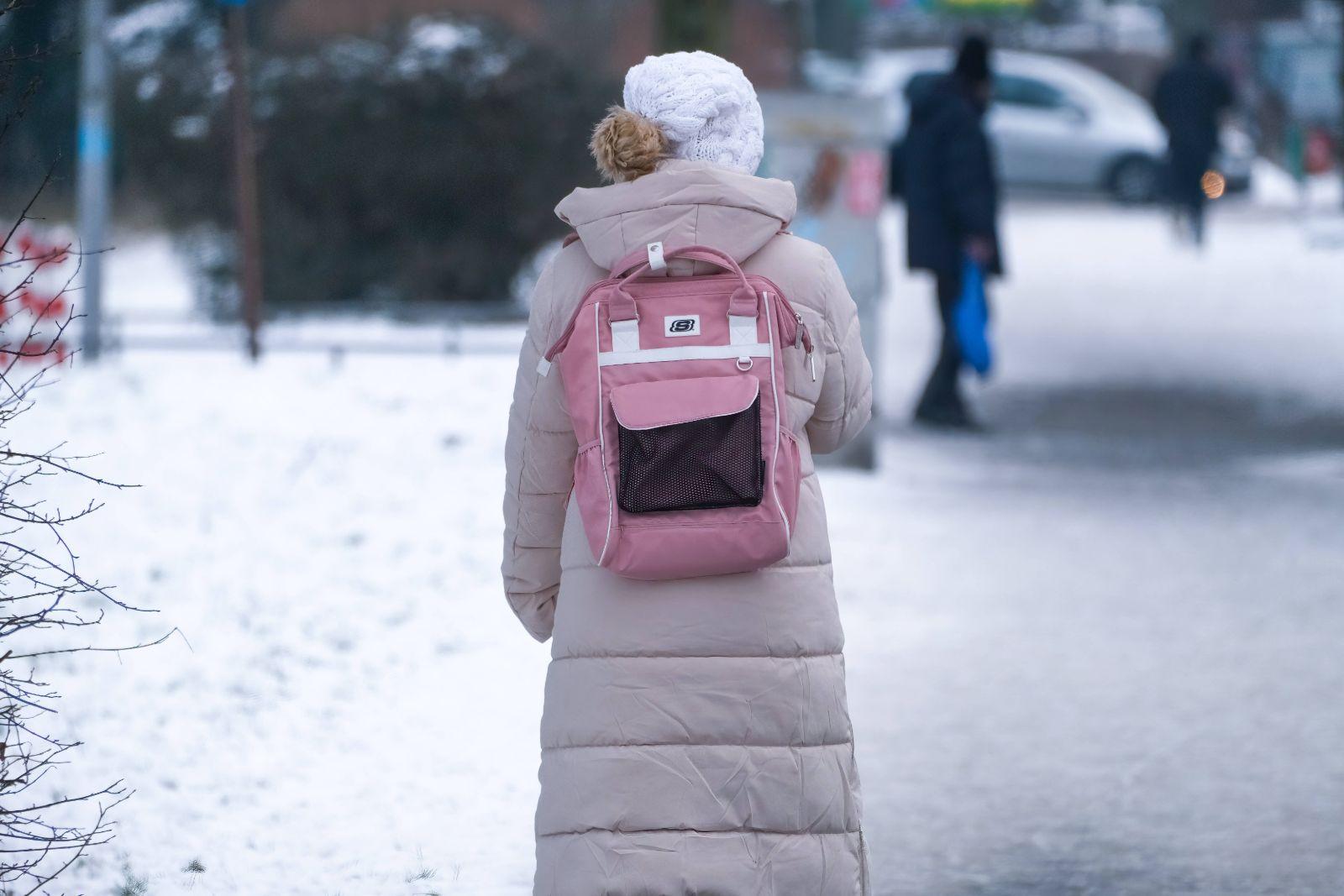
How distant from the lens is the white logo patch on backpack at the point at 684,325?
3.04 metres

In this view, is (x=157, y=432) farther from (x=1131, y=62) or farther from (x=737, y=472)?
(x=1131, y=62)

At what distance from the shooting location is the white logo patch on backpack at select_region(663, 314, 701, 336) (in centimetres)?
304

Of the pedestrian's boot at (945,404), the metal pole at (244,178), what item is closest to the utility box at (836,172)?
the pedestrian's boot at (945,404)

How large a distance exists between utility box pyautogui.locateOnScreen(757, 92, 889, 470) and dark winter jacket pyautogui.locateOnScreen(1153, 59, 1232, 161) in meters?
9.94

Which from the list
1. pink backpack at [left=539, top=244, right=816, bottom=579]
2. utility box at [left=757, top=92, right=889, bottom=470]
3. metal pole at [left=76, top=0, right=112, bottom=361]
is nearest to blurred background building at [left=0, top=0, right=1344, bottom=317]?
metal pole at [left=76, top=0, right=112, bottom=361]

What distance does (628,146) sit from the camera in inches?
125

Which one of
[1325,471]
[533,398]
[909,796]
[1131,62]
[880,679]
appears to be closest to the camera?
[533,398]

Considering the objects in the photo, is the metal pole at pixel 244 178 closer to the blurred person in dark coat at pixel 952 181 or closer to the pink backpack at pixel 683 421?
the blurred person in dark coat at pixel 952 181

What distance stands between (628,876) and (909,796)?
234 cm

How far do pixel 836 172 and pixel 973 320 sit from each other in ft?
5.64

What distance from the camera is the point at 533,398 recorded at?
3.22 meters

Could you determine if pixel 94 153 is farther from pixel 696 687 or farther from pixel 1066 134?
pixel 1066 134

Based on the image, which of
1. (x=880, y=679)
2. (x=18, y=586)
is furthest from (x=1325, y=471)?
(x=18, y=586)

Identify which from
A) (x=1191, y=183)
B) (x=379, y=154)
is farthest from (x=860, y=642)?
(x=1191, y=183)
